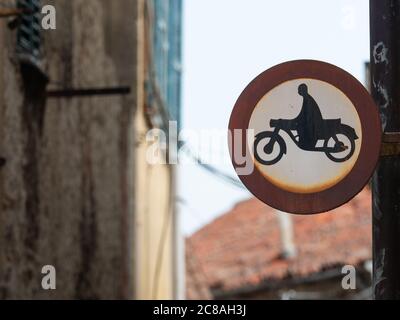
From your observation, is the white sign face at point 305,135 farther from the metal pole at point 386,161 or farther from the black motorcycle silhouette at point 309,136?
the metal pole at point 386,161

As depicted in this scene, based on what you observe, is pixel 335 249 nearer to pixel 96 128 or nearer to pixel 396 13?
pixel 96 128

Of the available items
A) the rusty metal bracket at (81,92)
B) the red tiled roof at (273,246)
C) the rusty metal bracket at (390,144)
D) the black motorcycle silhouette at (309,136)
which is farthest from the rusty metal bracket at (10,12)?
the red tiled roof at (273,246)

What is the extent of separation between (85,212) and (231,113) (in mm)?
6510

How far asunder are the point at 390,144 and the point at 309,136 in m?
0.44

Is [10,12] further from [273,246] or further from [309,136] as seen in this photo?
[273,246]

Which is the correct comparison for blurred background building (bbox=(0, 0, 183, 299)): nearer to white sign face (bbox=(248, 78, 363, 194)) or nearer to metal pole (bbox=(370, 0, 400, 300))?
white sign face (bbox=(248, 78, 363, 194))

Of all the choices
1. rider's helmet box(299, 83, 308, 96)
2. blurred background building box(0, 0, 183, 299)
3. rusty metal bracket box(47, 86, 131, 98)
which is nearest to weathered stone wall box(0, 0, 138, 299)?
blurred background building box(0, 0, 183, 299)

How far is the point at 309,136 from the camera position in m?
5.79

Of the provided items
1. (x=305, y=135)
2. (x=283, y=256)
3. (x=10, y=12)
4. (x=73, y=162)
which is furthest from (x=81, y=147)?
(x=283, y=256)

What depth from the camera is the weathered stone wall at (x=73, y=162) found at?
389 inches

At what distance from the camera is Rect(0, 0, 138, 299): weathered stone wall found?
9.88 m

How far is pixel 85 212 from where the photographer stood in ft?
40.4

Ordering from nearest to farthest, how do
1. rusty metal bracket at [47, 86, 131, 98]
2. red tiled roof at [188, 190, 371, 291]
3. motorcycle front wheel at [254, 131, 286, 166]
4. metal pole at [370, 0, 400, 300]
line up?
metal pole at [370, 0, 400, 300] < motorcycle front wheel at [254, 131, 286, 166] < rusty metal bracket at [47, 86, 131, 98] < red tiled roof at [188, 190, 371, 291]

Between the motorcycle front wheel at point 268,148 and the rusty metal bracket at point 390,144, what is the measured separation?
0.53m
